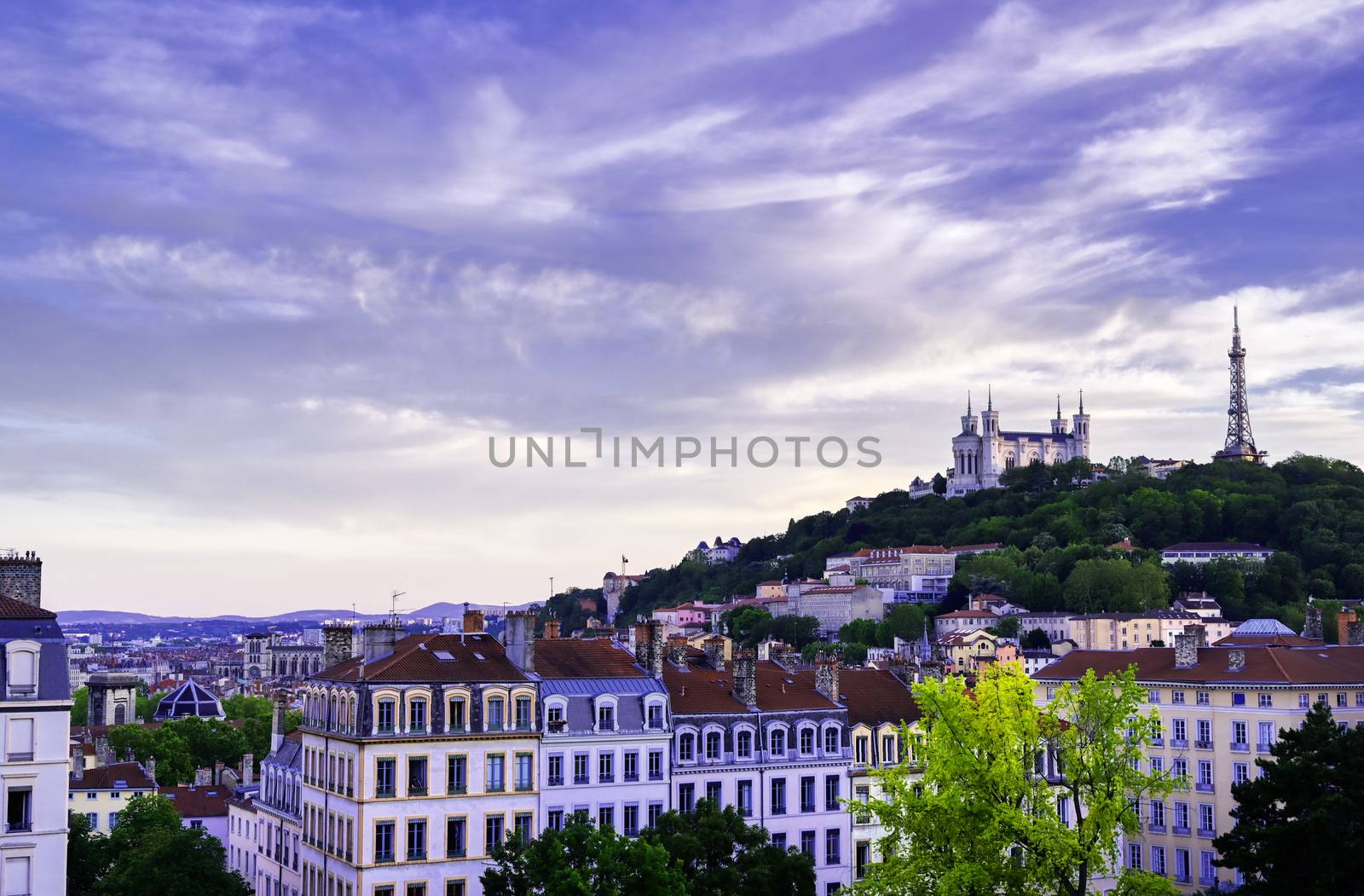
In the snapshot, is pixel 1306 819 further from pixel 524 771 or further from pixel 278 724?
pixel 278 724

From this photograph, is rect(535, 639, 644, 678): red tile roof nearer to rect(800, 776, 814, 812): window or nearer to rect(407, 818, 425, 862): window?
rect(407, 818, 425, 862): window

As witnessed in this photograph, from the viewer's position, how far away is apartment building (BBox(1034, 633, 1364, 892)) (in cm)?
7675

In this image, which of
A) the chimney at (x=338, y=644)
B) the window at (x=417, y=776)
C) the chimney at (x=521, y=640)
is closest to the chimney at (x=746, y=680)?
the chimney at (x=521, y=640)

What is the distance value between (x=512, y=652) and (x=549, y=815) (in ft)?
21.7

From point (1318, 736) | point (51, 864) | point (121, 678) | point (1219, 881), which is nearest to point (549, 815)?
point (51, 864)

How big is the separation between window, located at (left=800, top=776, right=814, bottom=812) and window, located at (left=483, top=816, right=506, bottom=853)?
13356 millimetres

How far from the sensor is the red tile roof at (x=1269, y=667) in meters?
77.9

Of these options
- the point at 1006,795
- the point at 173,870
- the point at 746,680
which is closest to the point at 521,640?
the point at 746,680

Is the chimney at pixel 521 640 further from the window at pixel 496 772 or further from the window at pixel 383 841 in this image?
the window at pixel 383 841

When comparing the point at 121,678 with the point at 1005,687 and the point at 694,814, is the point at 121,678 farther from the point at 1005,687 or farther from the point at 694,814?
the point at 1005,687

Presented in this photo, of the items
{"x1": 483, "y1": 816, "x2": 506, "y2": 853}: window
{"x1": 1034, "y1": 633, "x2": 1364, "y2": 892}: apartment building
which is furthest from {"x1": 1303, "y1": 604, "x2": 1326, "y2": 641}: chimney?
{"x1": 483, "y1": 816, "x2": 506, "y2": 853}: window

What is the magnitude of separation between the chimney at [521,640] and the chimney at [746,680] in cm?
913

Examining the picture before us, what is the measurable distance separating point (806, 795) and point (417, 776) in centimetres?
1710

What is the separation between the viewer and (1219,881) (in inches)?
2965
